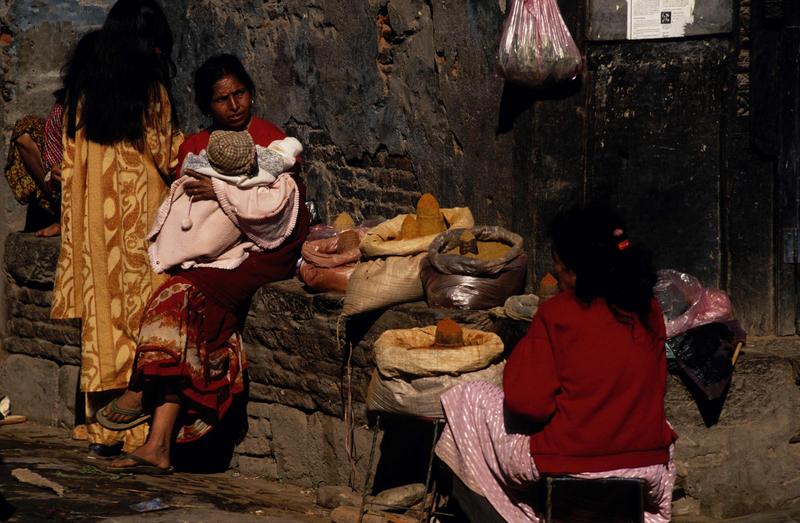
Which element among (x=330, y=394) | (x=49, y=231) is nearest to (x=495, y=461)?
(x=330, y=394)

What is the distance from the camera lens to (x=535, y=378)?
5215mm

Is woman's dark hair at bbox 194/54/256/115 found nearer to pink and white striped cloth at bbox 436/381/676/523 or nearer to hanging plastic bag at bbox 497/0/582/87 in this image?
hanging plastic bag at bbox 497/0/582/87

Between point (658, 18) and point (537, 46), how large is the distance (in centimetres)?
58

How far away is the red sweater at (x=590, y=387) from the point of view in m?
5.16

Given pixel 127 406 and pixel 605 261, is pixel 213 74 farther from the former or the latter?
pixel 605 261

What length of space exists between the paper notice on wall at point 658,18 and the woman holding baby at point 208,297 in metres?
1.84

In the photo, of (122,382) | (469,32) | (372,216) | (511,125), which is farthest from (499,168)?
(122,382)

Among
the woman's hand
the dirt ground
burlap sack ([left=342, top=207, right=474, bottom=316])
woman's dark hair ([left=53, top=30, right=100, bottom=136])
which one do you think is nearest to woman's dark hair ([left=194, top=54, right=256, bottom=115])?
the woman's hand

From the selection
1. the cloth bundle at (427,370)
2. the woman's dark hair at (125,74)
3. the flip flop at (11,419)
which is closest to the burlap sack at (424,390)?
the cloth bundle at (427,370)

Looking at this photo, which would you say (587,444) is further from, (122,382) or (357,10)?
(357,10)

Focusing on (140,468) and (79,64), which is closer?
(140,468)

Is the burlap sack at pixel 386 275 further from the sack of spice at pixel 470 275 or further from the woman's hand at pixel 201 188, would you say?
the woman's hand at pixel 201 188

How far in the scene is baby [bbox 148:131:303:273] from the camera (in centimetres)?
733

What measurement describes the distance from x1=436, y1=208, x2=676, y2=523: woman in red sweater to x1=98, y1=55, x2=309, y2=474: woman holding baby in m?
2.43
